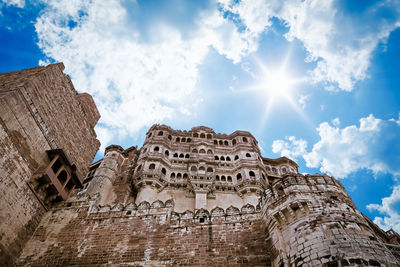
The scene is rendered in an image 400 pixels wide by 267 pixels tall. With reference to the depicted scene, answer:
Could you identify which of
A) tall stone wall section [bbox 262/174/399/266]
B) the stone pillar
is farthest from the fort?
the stone pillar

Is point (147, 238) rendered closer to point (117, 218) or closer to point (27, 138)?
point (117, 218)

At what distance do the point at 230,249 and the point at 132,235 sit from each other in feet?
16.2

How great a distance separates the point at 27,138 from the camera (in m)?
13.3

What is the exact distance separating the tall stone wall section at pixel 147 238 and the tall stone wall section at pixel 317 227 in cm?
131

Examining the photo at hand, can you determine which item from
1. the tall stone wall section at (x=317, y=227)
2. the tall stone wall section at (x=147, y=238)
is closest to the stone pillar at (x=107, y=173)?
the tall stone wall section at (x=147, y=238)

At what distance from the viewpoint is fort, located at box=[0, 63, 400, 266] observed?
9.88 metres

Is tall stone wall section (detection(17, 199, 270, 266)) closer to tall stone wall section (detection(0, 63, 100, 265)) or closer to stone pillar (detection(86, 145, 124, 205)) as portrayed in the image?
tall stone wall section (detection(0, 63, 100, 265))

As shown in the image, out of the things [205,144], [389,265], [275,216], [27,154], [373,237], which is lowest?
[389,265]

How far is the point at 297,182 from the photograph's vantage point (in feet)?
40.1

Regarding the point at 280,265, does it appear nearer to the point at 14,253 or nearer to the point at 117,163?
the point at 14,253

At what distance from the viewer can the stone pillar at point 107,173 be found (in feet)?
87.3

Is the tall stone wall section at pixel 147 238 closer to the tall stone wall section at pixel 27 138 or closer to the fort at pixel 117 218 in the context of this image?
the fort at pixel 117 218

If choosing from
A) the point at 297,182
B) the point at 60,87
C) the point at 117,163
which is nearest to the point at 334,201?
the point at 297,182

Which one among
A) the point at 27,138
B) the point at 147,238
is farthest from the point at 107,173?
Result: the point at 147,238
